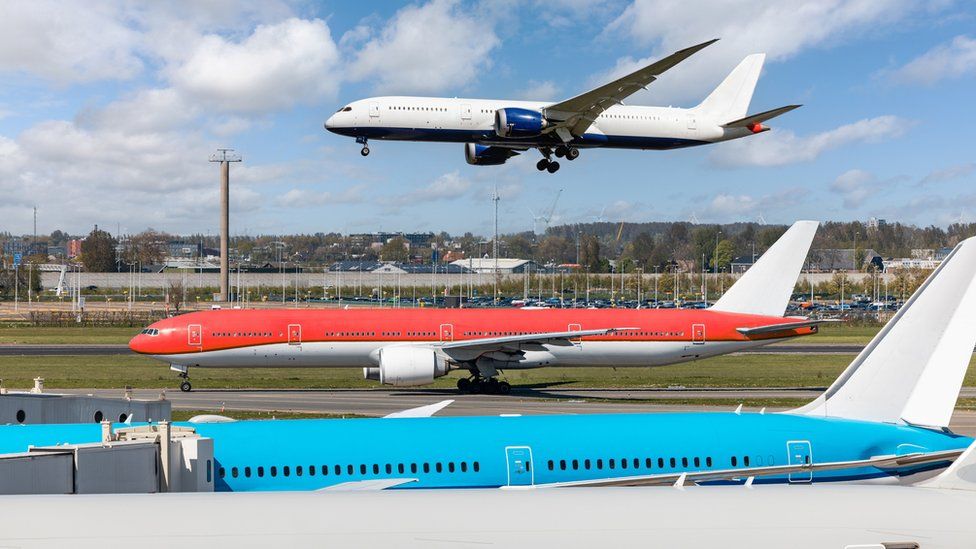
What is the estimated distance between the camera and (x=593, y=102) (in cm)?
5078

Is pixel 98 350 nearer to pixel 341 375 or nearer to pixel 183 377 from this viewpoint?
pixel 341 375

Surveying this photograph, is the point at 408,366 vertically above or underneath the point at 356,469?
underneath

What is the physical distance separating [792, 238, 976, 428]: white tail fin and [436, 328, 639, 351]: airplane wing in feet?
90.8

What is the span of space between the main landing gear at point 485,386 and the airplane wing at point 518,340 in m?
1.90

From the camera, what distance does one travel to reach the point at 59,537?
749 cm

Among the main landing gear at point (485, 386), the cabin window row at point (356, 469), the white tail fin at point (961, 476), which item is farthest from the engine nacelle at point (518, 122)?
the white tail fin at point (961, 476)

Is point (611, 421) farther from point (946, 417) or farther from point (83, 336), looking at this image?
point (83, 336)

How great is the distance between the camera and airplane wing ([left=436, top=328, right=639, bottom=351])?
4672cm

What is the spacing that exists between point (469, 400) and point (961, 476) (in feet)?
121

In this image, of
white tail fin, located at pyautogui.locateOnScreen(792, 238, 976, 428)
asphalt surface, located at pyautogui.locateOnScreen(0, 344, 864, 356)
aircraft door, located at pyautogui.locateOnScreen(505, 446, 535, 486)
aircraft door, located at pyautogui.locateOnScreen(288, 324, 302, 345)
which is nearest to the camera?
aircraft door, located at pyautogui.locateOnScreen(505, 446, 535, 486)

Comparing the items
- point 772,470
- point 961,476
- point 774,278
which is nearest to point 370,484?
point 772,470

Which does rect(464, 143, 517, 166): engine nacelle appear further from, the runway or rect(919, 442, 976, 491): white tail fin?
rect(919, 442, 976, 491): white tail fin

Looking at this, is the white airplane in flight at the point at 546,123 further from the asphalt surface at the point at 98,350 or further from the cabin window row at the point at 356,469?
the cabin window row at the point at 356,469

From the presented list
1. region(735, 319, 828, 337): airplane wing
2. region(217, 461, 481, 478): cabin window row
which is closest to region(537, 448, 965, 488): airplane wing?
region(217, 461, 481, 478): cabin window row
